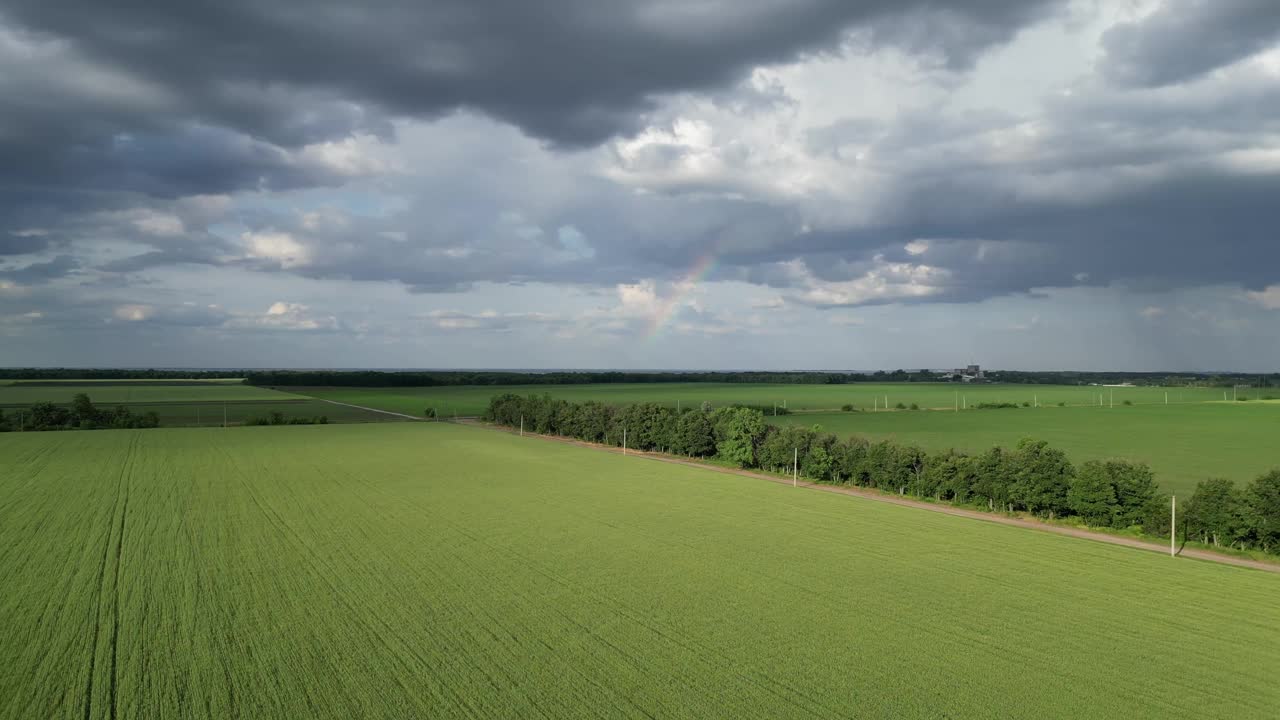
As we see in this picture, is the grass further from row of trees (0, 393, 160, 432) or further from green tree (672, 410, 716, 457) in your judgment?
row of trees (0, 393, 160, 432)

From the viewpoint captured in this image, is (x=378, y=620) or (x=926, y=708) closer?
(x=926, y=708)

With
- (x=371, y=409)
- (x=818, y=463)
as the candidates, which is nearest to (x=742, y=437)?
(x=818, y=463)

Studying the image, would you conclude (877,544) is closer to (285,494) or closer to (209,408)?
(285,494)

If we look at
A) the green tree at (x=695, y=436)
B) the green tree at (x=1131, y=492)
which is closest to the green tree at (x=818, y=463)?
the green tree at (x=695, y=436)

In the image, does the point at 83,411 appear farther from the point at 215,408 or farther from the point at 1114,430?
the point at 1114,430

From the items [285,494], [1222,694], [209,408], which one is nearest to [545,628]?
[1222,694]

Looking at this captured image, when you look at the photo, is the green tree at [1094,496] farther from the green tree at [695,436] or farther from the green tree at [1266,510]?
the green tree at [695,436]
